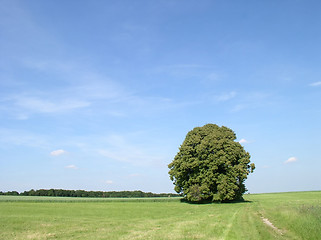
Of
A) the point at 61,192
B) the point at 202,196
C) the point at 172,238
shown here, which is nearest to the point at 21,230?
the point at 172,238


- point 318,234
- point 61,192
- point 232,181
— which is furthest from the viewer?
point 61,192

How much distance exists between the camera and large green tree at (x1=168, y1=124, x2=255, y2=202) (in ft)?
155

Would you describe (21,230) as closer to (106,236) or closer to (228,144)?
(106,236)

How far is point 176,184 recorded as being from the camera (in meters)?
53.6

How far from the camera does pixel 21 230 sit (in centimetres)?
1786

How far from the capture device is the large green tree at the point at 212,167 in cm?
4719

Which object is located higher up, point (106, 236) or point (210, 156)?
point (210, 156)

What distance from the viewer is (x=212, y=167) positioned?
1880 inches

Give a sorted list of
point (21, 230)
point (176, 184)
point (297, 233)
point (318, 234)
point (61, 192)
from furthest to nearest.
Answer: point (61, 192), point (176, 184), point (21, 230), point (297, 233), point (318, 234)

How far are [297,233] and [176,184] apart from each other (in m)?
39.4

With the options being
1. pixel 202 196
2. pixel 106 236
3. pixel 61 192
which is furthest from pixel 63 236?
pixel 61 192

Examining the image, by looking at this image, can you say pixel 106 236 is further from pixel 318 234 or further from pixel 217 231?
pixel 318 234

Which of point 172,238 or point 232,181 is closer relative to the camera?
point 172,238

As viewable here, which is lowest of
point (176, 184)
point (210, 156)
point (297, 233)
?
point (297, 233)
